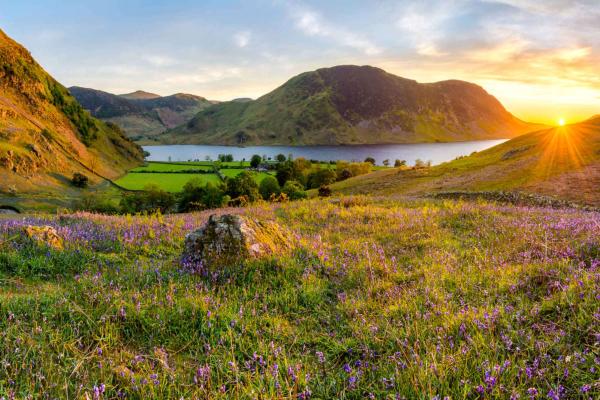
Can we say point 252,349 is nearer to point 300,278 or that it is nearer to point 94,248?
point 300,278

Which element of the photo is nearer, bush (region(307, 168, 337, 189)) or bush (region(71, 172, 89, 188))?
bush (region(307, 168, 337, 189))

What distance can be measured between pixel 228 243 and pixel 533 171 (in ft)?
134

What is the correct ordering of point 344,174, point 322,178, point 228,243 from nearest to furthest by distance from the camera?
point 228,243 < point 322,178 < point 344,174

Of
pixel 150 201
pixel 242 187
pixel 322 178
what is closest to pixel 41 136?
pixel 150 201

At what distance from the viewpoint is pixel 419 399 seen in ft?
8.45

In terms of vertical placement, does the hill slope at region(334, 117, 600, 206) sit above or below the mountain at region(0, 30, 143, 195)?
below

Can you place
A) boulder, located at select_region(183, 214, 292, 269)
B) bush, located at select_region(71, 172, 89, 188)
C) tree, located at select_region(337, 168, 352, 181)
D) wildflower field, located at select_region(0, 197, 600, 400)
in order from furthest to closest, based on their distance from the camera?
1. bush, located at select_region(71, 172, 89, 188)
2. tree, located at select_region(337, 168, 352, 181)
3. boulder, located at select_region(183, 214, 292, 269)
4. wildflower field, located at select_region(0, 197, 600, 400)

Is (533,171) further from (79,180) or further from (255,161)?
(255,161)

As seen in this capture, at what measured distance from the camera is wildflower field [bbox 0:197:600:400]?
9.25 feet

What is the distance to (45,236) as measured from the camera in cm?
695

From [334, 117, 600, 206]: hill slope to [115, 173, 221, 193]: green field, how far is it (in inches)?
3698

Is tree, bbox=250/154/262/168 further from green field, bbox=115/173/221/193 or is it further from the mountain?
the mountain

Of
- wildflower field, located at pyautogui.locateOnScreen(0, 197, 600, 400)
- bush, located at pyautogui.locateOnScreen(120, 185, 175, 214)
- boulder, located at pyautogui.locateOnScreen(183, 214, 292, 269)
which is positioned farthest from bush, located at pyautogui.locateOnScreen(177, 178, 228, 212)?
wildflower field, located at pyautogui.locateOnScreen(0, 197, 600, 400)

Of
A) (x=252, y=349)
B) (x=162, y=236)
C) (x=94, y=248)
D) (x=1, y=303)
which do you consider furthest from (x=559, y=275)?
(x=94, y=248)
